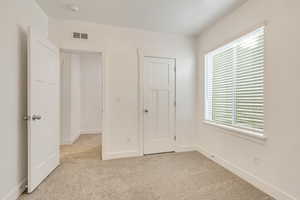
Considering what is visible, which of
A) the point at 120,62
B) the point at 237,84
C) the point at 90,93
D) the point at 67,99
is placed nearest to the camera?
the point at 237,84

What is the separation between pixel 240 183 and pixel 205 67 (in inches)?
87.9

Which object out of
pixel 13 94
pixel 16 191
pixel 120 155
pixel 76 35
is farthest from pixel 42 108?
pixel 120 155

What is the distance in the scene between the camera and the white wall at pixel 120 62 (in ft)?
9.73

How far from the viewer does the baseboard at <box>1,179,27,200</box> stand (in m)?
1.76

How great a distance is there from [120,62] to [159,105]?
4.04ft

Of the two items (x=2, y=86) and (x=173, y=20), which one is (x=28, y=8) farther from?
(x=173, y=20)

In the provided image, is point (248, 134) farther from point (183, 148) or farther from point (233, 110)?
point (183, 148)

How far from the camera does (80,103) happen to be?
555cm

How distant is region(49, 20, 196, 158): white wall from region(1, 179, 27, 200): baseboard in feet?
4.22

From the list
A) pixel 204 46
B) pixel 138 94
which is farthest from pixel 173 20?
pixel 138 94

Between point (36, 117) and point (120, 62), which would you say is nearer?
point (36, 117)

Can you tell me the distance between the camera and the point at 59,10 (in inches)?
102

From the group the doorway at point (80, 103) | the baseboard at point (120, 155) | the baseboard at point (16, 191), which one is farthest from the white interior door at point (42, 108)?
the doorway at point (80, 103)

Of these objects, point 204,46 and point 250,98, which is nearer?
point 250,98
